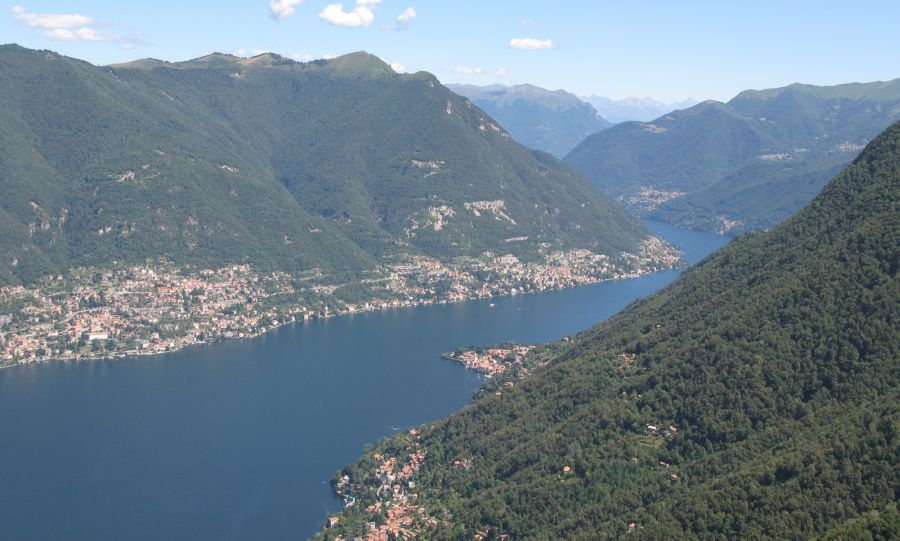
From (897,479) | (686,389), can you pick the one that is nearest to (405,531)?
(686,389)

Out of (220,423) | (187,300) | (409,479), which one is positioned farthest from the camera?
(187,300)

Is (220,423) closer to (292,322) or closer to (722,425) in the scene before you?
(292,322)

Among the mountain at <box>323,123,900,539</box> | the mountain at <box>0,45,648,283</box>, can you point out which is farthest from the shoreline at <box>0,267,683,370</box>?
the mountain at <box>323,123,900,539</box>

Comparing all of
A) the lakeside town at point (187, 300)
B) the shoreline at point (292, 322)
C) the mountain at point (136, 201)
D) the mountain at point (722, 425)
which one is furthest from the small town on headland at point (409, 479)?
the mountain at point (136, 201)

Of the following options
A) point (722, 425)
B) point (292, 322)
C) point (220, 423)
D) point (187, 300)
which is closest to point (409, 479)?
point (722, 425)

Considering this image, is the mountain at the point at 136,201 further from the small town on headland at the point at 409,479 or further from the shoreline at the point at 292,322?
the small town on headland at the point at 409,479

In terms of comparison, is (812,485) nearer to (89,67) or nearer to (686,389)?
(686,389)
